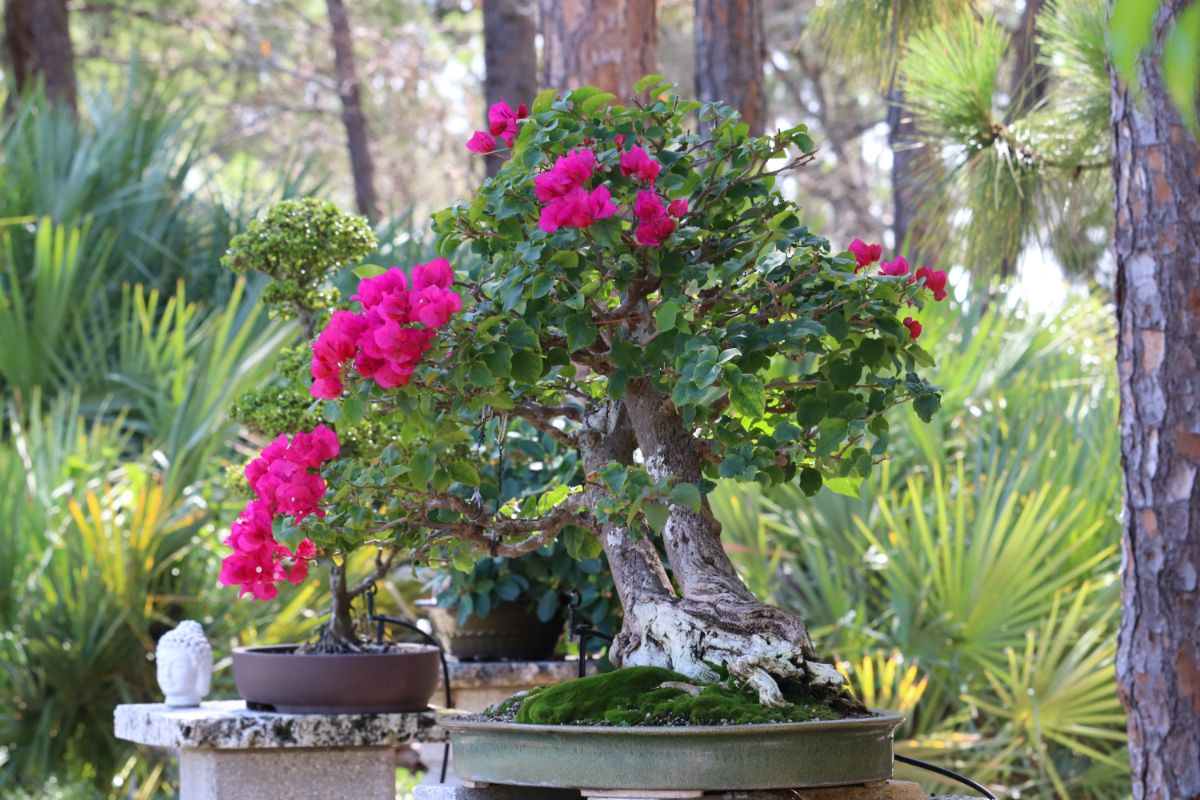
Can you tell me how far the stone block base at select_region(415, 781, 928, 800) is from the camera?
58.9 inches

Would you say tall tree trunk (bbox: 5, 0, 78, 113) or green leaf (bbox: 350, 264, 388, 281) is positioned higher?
tall tree trunk (bbox: 5, 0, 78, 113)

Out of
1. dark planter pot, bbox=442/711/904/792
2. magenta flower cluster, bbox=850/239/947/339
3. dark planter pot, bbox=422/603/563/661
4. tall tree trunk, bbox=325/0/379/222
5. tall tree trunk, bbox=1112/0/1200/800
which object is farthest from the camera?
tall tree trunk, bbox=325/0/379/222

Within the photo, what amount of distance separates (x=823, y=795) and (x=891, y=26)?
2948 mm

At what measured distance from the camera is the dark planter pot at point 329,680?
2.28 m

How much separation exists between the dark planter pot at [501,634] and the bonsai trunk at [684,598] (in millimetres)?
1174

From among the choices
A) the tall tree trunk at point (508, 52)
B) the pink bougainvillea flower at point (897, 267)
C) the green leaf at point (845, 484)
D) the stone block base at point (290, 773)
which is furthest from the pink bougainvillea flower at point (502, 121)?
the tall tree trunk at point (508, 52)

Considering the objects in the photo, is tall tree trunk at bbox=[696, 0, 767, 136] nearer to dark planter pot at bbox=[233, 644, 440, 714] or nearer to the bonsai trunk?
dark planter pot at bbox=[233, 644, 440, 714]

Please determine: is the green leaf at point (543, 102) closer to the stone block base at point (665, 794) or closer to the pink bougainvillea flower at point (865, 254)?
the pink bougainvillea flower at point (865, 254)

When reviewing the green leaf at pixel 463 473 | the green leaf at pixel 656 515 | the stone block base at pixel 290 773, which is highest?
the green leaf at pixel 463 473

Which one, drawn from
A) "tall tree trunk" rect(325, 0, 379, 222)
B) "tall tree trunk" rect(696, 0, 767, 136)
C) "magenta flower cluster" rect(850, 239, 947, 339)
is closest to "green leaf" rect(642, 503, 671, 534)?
"magenta flower cluster" rect(850, 239, 947, 339)

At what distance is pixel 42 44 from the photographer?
8.55 meters

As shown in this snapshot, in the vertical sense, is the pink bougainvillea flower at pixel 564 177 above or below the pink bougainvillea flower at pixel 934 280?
above

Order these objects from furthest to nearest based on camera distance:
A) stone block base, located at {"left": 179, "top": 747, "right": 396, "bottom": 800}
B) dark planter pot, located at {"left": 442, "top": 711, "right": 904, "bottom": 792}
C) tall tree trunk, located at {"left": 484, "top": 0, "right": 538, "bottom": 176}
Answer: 1. tall tree trunk, located at {"left": 484, "top": 0, "right": 538, "bottom": 176}
2. stone block base, located at {"left": 179, "top": 747, "right": 396, "bottom": 800}
3. dark planter pot, located at {"left": 442, "top": 711, "right": 904, "bottom": 792}

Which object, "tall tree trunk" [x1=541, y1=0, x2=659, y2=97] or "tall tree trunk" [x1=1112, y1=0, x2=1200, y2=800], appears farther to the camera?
"tall tree trunk" [x1=541, y1=0, x2=659, y2=97]
